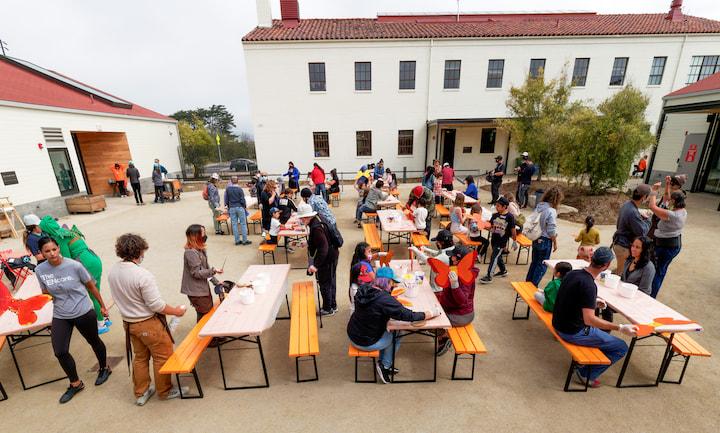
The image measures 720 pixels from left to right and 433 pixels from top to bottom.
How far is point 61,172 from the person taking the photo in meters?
11.9

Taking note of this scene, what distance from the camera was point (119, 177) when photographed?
14.2m

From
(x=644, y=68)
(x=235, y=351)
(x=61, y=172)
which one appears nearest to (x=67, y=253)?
(x=235, y=351)

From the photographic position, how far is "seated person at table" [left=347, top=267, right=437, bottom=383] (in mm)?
3094

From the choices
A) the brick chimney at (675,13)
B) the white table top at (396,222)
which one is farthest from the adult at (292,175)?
the brick chimney at (675,13)

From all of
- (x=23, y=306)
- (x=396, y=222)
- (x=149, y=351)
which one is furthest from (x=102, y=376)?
(x=396, y=222)

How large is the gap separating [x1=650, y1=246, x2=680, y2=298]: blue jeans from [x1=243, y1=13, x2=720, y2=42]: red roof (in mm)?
14952

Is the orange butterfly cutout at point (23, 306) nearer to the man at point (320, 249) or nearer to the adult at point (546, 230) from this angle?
the man at point (320, 249)

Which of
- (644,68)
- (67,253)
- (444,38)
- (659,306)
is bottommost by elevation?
(659,306)

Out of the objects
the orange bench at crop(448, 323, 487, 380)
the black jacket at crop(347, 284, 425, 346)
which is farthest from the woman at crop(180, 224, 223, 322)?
the orange bench at crop(448, 323, 487, 380)

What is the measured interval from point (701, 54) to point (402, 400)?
81.0 ft

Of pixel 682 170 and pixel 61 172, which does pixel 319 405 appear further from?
pixel 682 170

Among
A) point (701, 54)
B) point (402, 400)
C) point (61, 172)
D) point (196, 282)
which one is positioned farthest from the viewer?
point (701, 54)

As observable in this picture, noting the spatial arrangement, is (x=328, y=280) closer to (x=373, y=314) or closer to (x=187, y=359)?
(x=373, y=314)

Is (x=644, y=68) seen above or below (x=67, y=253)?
above
